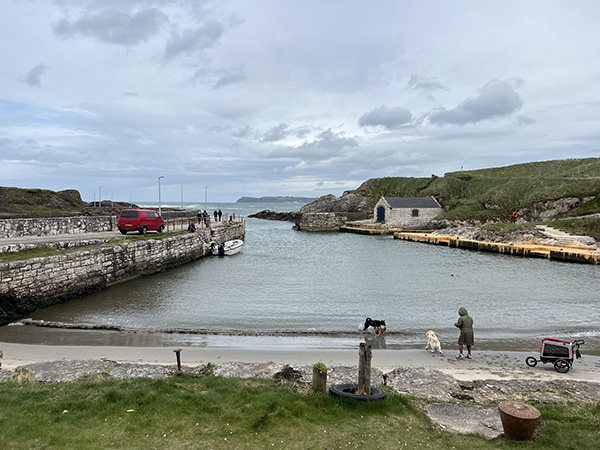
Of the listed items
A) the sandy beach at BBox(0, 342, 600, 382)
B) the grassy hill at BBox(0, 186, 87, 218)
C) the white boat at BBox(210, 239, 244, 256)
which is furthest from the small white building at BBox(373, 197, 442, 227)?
the sandy beach at BBox(0, 342, 600, 382)

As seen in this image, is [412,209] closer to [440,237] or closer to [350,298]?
[440,237]

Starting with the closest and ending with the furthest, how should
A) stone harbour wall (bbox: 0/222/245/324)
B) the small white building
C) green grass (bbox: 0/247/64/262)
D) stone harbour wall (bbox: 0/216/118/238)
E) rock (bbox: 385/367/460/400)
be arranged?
1. rock (bbox: 385/367/460/400)
2. stone harbour wall (bbox: 0/222/245/324)
3. green grass (bbox: 0/247/64/262)
4. stone harbour wall (bbox: 0/216/118/238)
5. the small white building

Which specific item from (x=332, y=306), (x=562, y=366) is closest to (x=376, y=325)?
(x=332, y=306)

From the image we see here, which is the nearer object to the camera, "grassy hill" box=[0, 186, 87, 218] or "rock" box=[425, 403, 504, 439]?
"rock" box=[425, 403, 504, 439]

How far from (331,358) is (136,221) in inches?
941

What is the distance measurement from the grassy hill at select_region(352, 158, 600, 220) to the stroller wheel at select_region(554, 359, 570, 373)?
51.3 metres

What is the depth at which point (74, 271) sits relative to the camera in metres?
19.4

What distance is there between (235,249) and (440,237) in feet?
96.8

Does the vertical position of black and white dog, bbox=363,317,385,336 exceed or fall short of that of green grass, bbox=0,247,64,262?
it falls short

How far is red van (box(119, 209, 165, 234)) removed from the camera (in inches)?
1174

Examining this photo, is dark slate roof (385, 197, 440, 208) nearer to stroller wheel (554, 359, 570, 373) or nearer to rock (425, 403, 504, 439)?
stroller wheel (554, 359, 570, 373)

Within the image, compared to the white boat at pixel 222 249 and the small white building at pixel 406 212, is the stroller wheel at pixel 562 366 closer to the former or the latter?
the white boat at pixel 222 249

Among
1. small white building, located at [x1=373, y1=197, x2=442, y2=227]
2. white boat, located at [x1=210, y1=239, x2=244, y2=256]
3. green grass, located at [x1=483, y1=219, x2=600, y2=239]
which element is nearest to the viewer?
white boat, located at [x1=210, y1=239, x2=244, y2=256]

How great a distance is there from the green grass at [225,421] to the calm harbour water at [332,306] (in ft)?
19.6
